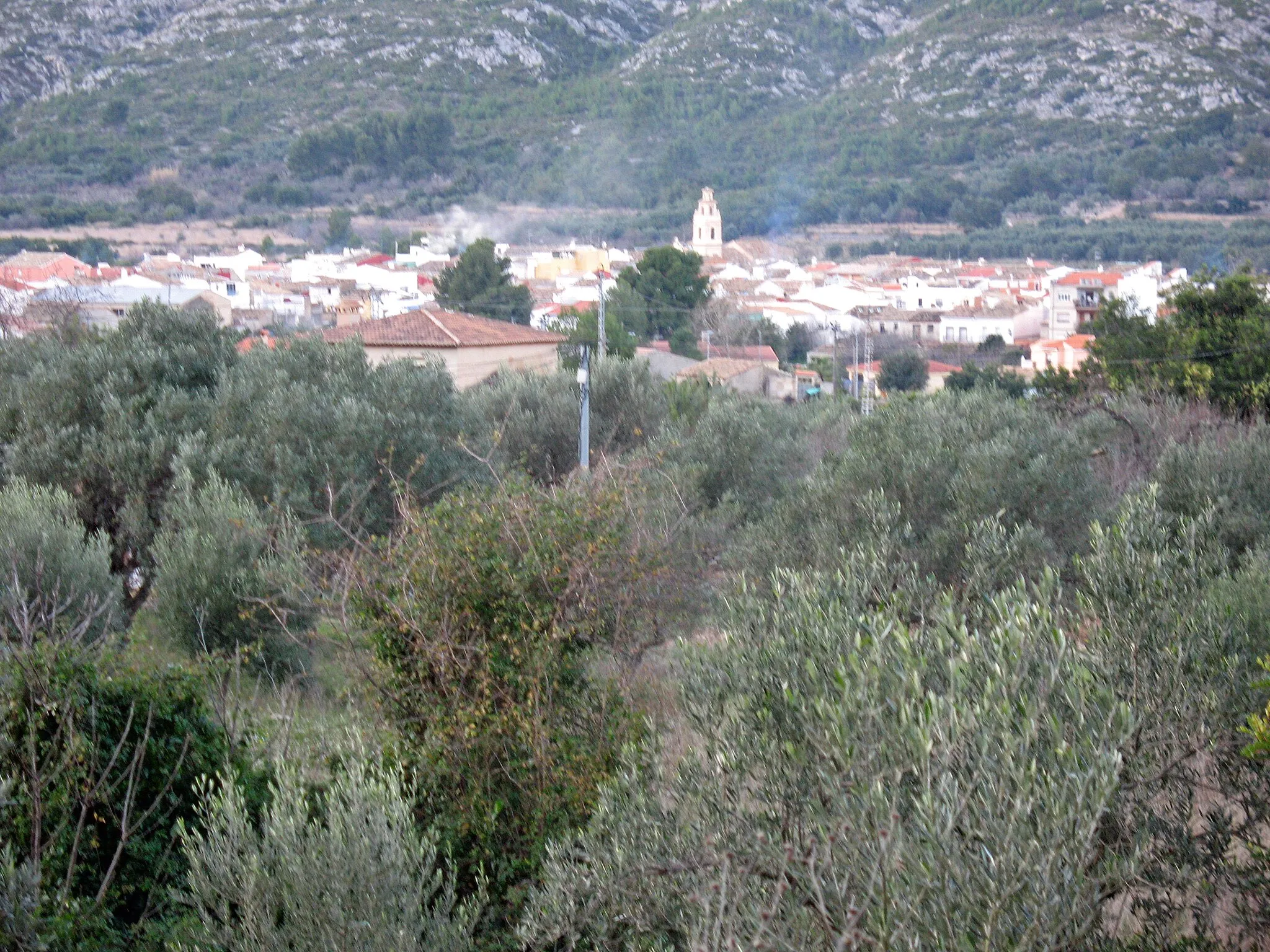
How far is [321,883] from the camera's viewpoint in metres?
3.98

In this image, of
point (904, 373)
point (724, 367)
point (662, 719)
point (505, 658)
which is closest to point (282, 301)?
point (724, 367)

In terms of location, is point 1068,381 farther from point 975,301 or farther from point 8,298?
point 975,301

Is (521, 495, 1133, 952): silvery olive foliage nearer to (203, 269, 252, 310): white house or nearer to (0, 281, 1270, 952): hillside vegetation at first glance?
(0, 281, 1270, 952): hillside vegetation

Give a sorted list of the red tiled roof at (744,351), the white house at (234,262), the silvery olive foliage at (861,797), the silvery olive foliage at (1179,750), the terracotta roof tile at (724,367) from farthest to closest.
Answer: the white house at (234,262) < the red tiled roof at (744,351) < the terracotta roof tile at (724,367) < the silvery olive foliage at (1179,750) < the silvery olive foliage at (861,797)

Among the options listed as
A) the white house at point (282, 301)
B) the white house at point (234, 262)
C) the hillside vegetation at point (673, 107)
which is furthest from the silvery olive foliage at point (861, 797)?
the hillside vegetation at point (673, 107)

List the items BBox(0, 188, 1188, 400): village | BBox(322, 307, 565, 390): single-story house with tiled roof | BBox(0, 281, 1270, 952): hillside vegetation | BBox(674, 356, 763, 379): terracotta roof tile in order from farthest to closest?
BBox(674, 356, 763, 379): terracotta roof tile
BBox(0, 188, 1188, 400): village
BBox(322, 307, 565, 390): single-story house with tiled roof
BBox(0, 281, 1270, 952): hillside vegetation

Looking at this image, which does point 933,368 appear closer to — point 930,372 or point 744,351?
point 930,372

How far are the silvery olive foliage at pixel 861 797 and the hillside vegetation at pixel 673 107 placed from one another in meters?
73.4

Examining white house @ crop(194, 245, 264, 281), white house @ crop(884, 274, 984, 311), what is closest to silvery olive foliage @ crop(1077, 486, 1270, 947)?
white house @ crop(884, 274, 984, 311)

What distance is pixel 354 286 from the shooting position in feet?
167

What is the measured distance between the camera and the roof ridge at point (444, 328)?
869 inches

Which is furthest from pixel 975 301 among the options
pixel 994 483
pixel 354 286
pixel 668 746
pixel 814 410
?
pixel 668 746

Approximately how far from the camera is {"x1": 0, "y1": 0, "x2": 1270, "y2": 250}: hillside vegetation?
7919 cm

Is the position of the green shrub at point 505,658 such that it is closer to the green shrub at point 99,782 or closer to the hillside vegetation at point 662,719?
the hillside vegetation at point 662,719
